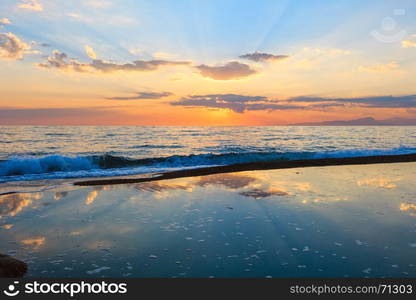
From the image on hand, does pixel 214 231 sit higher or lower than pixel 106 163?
higher

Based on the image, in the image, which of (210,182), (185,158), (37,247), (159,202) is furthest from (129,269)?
(185,158)

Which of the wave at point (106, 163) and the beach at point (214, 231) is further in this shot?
the wave at point (106, 163)

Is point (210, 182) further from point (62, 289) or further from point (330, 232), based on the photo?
point (62, 289)

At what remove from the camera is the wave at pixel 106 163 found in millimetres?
19797

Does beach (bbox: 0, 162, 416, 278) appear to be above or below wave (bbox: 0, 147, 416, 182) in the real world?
above

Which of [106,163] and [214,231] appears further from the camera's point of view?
[106,163]

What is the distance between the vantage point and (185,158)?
1129 inches

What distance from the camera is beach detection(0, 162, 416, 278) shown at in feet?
17.3

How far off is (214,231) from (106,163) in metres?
22.2

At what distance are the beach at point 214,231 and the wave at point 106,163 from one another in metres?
7.22

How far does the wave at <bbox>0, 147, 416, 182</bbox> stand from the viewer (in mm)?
19797

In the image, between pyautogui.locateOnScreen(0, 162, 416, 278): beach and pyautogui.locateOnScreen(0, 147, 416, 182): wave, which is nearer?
pyautogui.locateOnScreen(0, 162, 416, 278): beach

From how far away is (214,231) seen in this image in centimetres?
719

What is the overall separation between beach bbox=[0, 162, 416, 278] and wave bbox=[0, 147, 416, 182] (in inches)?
284
